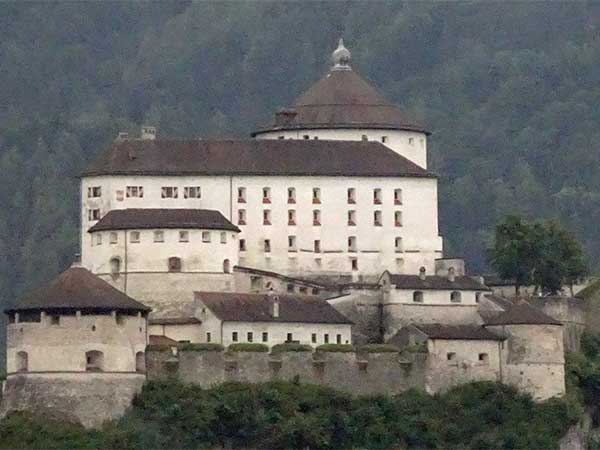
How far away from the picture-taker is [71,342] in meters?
113

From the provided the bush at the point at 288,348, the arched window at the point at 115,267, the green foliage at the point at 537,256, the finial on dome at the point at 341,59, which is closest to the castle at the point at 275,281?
the arched window at the point at 115,267

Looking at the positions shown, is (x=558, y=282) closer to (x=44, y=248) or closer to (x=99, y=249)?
(x=99, y=249)

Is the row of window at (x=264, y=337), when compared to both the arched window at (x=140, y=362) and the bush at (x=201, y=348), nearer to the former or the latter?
the bush at (x=201, y=348)

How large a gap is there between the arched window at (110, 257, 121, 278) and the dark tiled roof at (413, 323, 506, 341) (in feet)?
30.7

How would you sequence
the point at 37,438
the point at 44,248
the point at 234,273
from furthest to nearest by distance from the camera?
1. the point at 44,248
2. the point at 234,273
3. the point at 37,438

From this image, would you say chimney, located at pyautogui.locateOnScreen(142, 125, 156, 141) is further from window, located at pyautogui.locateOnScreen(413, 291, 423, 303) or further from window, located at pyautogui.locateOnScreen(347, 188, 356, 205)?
window, located at pyautogui.locateOnScreen(413, 291, 423, 303)

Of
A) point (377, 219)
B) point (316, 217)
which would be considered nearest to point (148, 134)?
point (316, 217)

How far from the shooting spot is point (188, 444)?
11188cm

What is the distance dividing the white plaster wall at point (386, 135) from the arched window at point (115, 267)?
947cm

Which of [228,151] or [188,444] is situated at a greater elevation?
[228,151]

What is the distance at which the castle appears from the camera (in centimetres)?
11306

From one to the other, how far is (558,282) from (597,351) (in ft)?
9.65

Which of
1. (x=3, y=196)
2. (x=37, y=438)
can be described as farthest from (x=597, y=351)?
(x=3, y=196)

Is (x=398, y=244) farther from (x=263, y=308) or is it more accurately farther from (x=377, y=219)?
(x=263, y=308)
